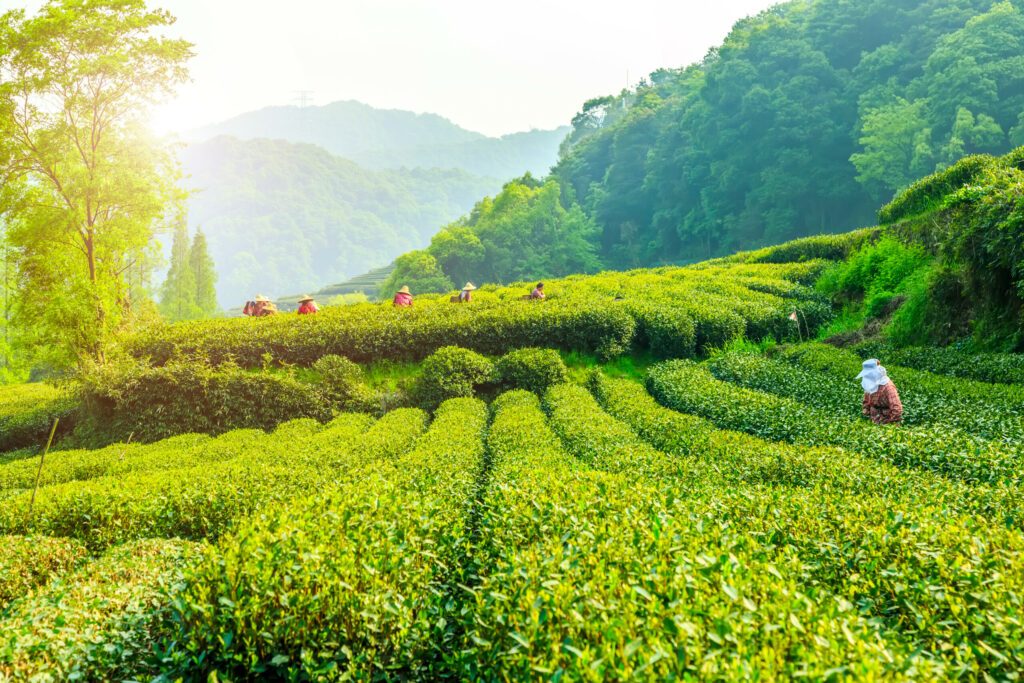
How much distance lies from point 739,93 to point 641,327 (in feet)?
182

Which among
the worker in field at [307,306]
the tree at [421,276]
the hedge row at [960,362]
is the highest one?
the tree at [421,276]

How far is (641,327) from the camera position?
18219 mm

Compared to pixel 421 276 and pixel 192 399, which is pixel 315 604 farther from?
pixel 421 276

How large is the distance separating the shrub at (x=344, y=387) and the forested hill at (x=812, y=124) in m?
46.6

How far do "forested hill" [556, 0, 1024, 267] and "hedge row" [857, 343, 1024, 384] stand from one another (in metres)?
37.7

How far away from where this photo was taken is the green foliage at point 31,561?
5848 mm

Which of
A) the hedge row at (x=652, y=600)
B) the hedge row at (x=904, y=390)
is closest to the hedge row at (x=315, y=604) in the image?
the hedge row at (x=652, y=600)

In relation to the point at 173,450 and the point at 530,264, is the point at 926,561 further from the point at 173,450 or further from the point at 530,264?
the point at 530,264

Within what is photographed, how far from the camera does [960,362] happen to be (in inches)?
488

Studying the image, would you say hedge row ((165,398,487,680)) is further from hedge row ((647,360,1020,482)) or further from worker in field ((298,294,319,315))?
worker in field ((298,294,319,315))

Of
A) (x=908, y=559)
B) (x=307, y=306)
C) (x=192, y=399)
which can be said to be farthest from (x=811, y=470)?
(x=307, y=306)

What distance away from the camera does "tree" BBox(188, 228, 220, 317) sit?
68.1 m

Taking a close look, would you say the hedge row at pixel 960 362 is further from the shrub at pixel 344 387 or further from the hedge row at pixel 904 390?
the shrub at pixel 344 387

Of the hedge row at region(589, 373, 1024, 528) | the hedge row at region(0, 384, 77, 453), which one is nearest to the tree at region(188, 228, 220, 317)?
the hedge row at region(0, 384, 77, 453)
